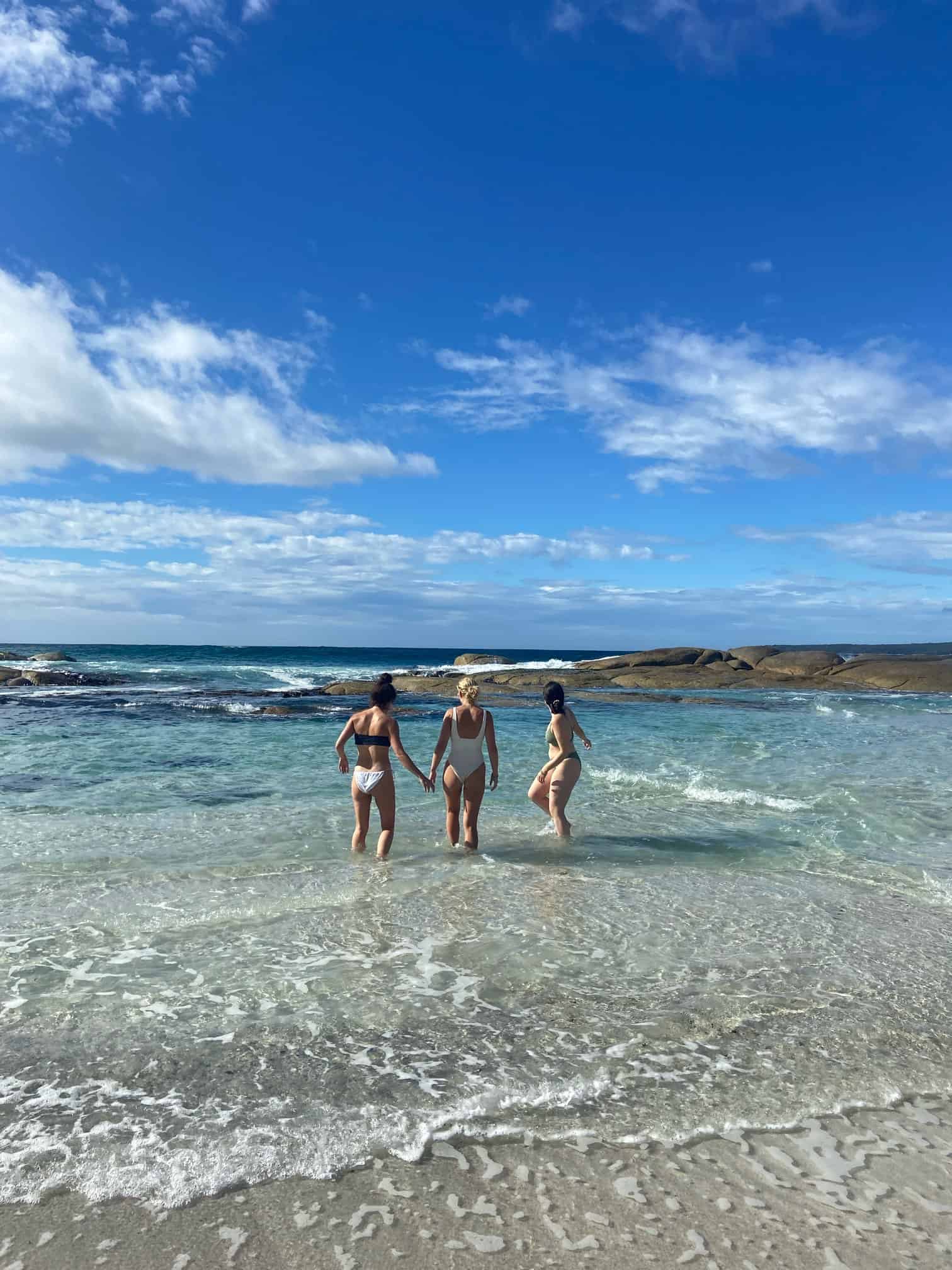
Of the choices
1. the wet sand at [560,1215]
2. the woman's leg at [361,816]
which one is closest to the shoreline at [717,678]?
the woman's leg at [361,816]

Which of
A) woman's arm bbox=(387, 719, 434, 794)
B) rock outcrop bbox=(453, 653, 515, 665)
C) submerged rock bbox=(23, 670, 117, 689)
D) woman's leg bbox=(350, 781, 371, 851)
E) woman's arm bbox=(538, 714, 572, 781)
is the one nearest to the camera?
woman's arm bbox=(387, 719, 434, 794)

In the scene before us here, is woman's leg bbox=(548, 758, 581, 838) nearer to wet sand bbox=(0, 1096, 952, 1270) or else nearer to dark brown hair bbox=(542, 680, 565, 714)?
dark brown hair bbox=(542, 680, 565, 714)

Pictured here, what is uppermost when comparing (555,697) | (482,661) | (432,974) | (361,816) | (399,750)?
(555,697)

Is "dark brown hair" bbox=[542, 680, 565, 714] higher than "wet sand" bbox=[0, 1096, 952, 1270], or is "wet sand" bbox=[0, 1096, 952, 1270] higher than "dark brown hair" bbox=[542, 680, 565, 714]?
"dark brown hair" bbox=[542, 680, 565, 714]

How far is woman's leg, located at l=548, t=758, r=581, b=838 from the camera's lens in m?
9.39

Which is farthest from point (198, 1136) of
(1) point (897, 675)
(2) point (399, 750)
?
(1) point (897, 675)

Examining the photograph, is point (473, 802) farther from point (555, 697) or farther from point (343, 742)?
point (343, 742)

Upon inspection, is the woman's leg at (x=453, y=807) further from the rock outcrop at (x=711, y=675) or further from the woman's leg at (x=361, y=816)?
the rock outcrop at (x=711, y=675)

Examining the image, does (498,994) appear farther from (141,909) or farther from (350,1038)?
(141,909)

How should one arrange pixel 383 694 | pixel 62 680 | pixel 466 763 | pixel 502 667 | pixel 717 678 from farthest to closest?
pixel 502 667, pixel 717 678, pixel 62 680, pixel 466 763, pixel 383 694

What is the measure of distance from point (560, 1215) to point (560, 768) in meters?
6.46

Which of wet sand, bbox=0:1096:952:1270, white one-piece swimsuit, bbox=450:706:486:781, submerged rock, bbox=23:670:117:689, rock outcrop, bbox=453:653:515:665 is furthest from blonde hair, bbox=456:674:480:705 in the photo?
rock outcrop, bbox=453:653:515:665

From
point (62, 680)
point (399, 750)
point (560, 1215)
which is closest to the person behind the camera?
point (560, 1215)

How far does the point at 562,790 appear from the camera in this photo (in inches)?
375
